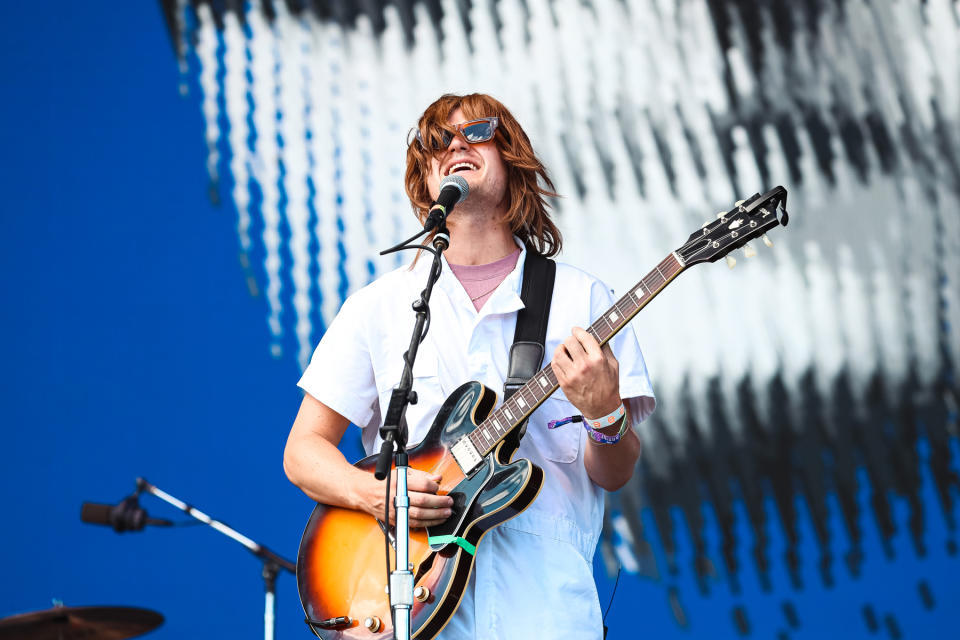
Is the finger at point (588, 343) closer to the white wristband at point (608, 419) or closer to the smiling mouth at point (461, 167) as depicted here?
the white wristband at point (608, 419)

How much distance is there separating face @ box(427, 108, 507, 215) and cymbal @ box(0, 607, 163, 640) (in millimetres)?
1691

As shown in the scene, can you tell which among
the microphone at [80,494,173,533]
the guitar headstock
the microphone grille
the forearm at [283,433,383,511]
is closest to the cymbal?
the microphone at [80,494,173,533]

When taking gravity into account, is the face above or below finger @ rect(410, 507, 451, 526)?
above

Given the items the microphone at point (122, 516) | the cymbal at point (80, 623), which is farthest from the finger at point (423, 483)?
the microphone at point (122, 516)

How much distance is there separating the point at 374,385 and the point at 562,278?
0.54m

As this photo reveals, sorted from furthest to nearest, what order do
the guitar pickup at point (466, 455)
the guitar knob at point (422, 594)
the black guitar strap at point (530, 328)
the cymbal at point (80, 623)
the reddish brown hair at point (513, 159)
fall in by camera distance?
the cymbal at point (80, 623)
the reddish brown hair at point (513, 159)
the black guitar strap at point (530, 328)
the guitar pickup at point (466, 455)
the guitar knob at point (422, 594)

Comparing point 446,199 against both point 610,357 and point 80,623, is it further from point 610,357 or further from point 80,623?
point 80,623

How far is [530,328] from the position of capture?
2.10m

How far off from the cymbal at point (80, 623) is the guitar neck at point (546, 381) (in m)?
1.54

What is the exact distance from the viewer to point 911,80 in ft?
11.5

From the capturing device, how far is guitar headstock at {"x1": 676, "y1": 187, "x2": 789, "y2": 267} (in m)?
1.94

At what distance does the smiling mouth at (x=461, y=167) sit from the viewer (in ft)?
7.38

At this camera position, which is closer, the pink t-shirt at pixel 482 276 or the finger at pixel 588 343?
the finger at pixel 588 343

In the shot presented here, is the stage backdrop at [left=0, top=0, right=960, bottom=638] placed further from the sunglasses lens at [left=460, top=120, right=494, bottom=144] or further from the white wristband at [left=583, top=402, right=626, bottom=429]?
the white wristband at [left=583, top=402, right=626, bottom=429]
